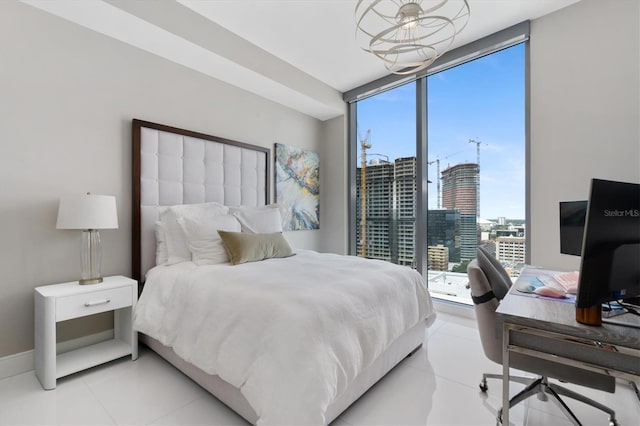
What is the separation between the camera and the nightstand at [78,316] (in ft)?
6.07

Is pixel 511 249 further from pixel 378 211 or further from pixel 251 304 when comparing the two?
pixel 251 304

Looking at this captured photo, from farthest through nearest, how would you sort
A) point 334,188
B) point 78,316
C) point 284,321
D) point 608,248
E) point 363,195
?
point 334,188 < point 363,195 < point 78,316 < point 284,321 < point 608,248

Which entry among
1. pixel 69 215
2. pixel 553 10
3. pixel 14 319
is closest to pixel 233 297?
pixel 69 215

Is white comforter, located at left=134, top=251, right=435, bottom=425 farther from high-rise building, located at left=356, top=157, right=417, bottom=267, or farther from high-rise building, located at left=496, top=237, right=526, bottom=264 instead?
high-rise building, located at left=356, top=157, right=417, bottom=267

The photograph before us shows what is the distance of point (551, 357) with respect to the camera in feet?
3.57

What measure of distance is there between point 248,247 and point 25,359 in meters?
1.71

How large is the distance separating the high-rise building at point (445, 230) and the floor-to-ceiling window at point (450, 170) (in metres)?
0.01

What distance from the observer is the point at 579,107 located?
2.48 meters

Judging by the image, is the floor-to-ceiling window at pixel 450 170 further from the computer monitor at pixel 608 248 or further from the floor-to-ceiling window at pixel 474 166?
the computer monitor at pixel 608 248

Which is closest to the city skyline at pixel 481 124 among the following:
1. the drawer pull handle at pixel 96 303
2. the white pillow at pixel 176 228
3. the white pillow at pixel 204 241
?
the white pillow at pixel 204 241

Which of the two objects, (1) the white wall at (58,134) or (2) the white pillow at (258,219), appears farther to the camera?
(2) the white pillow at (258,219)

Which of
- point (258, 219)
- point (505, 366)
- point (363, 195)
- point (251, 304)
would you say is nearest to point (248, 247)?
point (258, 219)

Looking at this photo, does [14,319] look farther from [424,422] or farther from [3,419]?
[424,422]

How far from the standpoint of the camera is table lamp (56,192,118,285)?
2.01 metres
